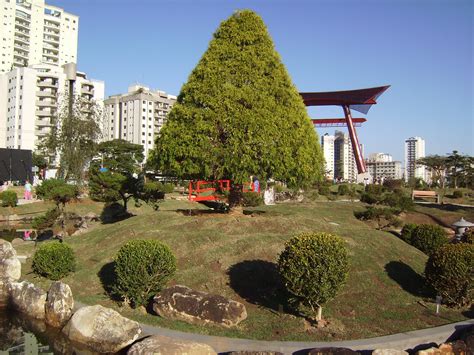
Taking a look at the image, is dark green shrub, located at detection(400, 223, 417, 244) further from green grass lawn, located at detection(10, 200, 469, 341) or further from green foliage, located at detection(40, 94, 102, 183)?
green foliage, located at detection(40, 94, 102, 183)

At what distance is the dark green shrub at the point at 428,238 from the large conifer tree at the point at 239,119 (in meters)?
4.61

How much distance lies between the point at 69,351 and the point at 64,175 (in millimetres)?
40904

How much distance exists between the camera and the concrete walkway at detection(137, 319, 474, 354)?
26.9 feet

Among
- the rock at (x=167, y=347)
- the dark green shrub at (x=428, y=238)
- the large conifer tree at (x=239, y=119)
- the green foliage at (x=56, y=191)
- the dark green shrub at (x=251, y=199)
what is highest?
the large conifer tree at (x=239, y=119)

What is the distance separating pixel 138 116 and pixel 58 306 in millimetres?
108705

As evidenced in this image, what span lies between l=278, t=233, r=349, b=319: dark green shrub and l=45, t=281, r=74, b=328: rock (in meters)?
5.34

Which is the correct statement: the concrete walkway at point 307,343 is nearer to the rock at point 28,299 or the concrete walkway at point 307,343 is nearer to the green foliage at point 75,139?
the rock at point 28,299

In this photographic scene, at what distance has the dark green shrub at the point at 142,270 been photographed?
10227 millimetres

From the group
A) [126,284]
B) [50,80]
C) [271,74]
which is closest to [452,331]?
[126,284]

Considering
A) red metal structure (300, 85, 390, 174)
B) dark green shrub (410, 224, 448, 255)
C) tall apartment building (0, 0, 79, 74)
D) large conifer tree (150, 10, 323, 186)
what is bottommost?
dark green shrub (410, 224, 448, 255)

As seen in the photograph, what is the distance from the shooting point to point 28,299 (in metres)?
11.2

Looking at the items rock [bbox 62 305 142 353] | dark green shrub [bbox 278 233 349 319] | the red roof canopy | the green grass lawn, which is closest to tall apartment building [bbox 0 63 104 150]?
the red roof canopy

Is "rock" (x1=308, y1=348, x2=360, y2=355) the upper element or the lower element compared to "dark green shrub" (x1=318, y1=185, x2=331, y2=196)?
lower

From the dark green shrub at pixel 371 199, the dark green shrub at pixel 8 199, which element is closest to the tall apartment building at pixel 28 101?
the dark green shrub at pixel 8 199
